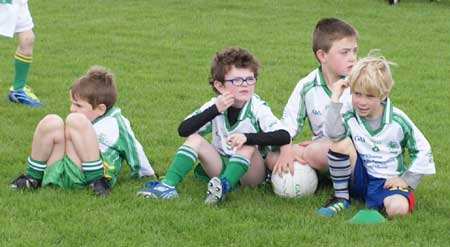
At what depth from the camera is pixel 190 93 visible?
32.7 ft

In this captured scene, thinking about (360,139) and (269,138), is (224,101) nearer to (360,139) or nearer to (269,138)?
(269,138)

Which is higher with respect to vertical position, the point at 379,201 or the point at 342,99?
the point at 342,99

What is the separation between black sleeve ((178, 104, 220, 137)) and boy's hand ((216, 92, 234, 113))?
0.13 ft

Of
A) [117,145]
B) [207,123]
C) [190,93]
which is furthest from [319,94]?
[190,93]

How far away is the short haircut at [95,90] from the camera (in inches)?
254

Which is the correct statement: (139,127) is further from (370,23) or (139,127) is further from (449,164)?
(370,23)

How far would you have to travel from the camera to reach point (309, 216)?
19.1ft

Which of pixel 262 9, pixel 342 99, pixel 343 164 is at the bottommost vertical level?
pixel 262 9

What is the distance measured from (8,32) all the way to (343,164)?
4547mm

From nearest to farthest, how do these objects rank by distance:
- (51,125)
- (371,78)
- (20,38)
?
1. (371,78)
2. (51,125)
3. (20,38)

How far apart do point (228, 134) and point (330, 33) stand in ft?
3.37

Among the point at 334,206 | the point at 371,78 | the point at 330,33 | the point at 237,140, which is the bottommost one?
the point at 334,206

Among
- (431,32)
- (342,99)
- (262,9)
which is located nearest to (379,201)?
(342,99)

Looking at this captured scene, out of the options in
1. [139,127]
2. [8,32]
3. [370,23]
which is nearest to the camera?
[139,127]
